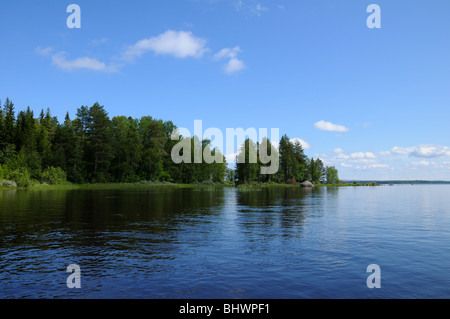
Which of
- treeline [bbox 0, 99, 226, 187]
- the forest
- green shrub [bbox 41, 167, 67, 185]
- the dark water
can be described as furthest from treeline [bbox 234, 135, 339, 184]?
the dark water

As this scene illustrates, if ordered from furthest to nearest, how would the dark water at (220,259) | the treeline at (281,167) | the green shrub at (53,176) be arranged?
the treeline at (281,167) < the green shrub at (53,176) < the dark water at (220,259)

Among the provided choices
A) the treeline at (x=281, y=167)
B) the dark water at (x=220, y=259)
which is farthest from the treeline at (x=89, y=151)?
the dark water at (x=220, y=259)

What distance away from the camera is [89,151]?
12219 cm

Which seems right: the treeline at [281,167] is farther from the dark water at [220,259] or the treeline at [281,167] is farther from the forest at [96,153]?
the dark water at [220,259]

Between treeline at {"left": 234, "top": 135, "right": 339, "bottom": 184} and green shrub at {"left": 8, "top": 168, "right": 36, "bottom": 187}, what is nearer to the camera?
green shrub at {"left": 8, "top": 168, "right": 36, "bottom": 187}

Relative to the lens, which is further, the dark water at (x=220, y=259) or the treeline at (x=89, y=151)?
the treeline at (x=89, y=151)

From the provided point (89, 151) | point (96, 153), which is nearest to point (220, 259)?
point (96, 153)

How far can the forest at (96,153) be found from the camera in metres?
100

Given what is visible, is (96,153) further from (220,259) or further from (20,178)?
(220,259)

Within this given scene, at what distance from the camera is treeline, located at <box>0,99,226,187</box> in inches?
3940

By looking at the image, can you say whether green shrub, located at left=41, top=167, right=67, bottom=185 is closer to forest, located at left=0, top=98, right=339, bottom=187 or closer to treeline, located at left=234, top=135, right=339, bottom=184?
forest, located at left=0, top=98, right=339, bottom=187

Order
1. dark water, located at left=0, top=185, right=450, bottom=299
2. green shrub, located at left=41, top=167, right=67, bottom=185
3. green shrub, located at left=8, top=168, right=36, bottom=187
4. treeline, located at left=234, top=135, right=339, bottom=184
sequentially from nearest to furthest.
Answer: dark water, located at left=0, top=185, right=450, bottom=299 → green shrub, located at left=8, top=168, right=36, bottom=187 → green shrub, located at left=41, top=167, right=67, bottom=185 → treeline, located at left=234, top=135, right=339, bottom=184

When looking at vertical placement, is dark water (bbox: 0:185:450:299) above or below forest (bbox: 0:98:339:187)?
below
